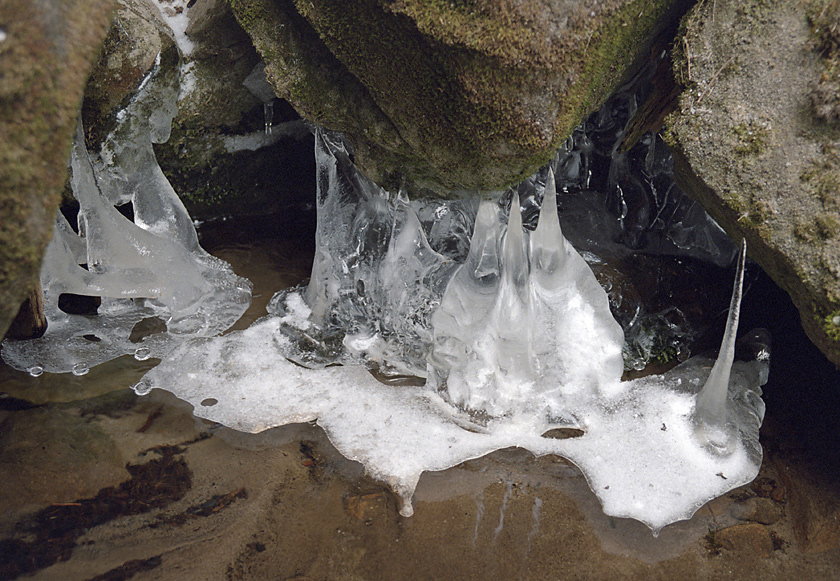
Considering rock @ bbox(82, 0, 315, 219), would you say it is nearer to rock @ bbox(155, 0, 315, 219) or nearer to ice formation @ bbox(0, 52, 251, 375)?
rock @ bbox(155, 0, 315, 219)

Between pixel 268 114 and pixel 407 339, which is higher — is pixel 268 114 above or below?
above

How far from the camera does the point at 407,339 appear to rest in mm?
3598

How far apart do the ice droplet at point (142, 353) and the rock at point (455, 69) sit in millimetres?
1514

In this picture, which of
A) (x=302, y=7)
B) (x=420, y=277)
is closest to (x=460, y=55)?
(x=302, y=7)

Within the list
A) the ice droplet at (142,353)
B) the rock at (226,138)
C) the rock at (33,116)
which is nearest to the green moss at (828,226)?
Answer: the rock at (33,116)

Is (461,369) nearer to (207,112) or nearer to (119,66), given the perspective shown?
(207,112)

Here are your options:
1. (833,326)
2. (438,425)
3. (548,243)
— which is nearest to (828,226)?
(833,326)

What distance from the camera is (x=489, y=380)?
3.29 m

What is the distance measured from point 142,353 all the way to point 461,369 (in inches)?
66.3

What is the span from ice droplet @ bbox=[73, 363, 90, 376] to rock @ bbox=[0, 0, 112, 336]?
5.28 ft

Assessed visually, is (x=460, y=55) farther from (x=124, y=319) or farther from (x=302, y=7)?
(x=124, y=319)

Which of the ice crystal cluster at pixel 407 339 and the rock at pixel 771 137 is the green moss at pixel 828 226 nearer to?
the rock at pixel 771 137

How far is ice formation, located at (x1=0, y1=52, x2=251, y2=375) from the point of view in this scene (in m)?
3.49

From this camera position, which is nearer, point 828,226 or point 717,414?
point 828,226
